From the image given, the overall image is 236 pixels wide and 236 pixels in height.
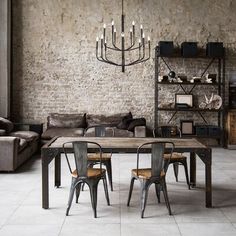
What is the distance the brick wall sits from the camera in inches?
359

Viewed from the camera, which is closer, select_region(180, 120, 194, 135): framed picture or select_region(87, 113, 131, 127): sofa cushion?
select_region(87, 113, 131, 127): sofa cushion

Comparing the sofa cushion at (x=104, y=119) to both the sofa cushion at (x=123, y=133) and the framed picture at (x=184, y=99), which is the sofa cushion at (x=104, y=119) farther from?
the framed picture at (x=184, y=99)

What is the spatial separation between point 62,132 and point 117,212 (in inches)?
177


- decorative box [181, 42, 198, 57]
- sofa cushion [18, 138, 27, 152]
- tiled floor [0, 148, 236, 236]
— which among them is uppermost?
decorative box [181, 42, 198, 57]

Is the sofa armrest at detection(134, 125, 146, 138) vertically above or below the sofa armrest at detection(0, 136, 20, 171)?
above

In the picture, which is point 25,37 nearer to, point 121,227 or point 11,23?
point 11,23

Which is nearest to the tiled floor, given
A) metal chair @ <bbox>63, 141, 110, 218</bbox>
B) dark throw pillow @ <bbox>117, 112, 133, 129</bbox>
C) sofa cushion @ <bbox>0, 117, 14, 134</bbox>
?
metal chair @ <bbox>63, 141, 110, 218</bbox>

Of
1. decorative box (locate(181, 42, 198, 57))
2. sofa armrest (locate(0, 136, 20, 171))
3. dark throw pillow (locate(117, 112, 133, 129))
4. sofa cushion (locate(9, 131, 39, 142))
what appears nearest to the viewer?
sofa armrest (locate(0, 136, 20, 171))

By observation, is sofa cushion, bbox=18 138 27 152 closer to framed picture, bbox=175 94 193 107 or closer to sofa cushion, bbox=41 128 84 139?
sofa cushion, bbox=41 128 84 139

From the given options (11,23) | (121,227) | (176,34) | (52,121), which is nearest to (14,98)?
(52,121)

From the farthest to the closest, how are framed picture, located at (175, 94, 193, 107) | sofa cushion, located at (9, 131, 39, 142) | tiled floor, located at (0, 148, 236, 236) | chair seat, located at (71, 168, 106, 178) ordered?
framed picture, located at (175, 94, 193, 107) < sofa cushion, located at (9, 131, 39, 142) < chair seat, located at (71, 168, 106, 178) < tiled floor, located at (0, 148, 236, 236)

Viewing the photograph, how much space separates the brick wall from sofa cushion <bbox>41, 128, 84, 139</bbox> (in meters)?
0.85

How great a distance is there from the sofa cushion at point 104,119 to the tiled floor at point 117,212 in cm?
331

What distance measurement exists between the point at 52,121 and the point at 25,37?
2276 mm
